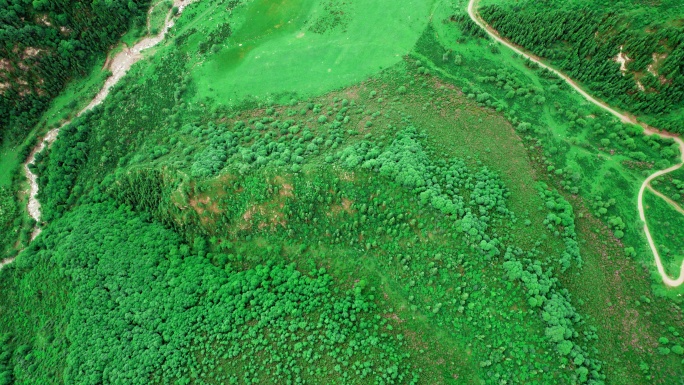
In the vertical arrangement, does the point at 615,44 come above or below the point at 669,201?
above

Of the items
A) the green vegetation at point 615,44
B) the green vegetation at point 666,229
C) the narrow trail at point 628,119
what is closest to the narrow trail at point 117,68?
the narrow trail at point 628,119

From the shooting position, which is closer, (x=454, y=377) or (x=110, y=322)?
(x=454, y=377)

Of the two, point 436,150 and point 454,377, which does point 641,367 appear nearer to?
point 454,377

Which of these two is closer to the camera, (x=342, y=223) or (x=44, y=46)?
(x=342, y=223)

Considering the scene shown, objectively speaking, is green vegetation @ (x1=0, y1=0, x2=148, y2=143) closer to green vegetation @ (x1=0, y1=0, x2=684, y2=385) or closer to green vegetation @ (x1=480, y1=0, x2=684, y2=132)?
green vegetation @ (x1=0, y1=0, x2=684, y2=385)

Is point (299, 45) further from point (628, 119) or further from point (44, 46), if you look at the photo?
point (628, 119)

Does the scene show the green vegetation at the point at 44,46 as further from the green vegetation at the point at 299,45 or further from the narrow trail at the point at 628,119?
the narrow trail at the point at 628,119

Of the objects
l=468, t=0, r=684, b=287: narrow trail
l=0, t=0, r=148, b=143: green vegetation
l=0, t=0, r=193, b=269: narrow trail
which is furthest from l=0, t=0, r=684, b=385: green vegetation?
l=0, t=0, r=148, b=143: green vegetation

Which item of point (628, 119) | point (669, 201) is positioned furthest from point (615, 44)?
point (669, 201)

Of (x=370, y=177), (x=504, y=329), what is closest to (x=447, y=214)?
(x=370, y=177)
